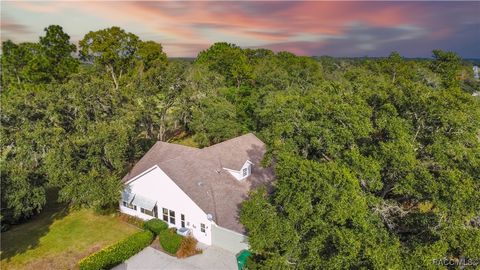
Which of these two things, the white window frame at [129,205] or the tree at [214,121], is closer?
the white window frame at [129,205]

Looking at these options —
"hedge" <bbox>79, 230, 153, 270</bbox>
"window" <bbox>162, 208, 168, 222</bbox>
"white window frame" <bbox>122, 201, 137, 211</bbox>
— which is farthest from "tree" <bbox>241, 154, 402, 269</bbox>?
"white window frame" <bbox>122, 201, 137, 211</bbox>

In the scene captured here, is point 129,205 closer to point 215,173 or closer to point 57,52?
point 215,173

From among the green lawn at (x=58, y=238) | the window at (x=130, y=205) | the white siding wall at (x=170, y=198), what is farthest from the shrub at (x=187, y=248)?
the window at (x=130, y=205)

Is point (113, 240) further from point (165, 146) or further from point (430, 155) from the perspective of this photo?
point (430, 155)

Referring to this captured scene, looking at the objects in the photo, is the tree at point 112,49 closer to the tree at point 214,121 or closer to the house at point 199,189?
the tree at point 214,121

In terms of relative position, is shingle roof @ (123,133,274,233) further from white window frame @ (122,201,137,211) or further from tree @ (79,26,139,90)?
tree @ (79,26,139,90)

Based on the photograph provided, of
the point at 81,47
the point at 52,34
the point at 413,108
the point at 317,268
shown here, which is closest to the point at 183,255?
the point at 317,268

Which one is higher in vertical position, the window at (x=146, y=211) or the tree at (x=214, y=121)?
the tree at (x=214, y=121)

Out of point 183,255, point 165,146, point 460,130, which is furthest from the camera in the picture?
point 165,146
